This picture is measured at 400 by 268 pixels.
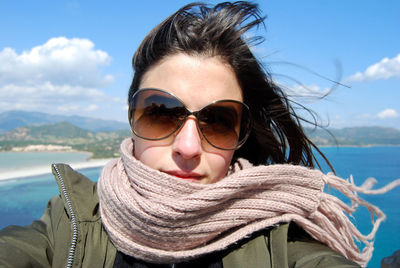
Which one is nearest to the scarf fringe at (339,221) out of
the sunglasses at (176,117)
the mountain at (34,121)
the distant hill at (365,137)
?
the sunglasses at (176,117)

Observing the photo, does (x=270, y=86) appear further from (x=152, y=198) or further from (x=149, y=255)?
(x=149, y=255)

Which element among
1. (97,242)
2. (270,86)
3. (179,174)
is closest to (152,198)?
(179,174)

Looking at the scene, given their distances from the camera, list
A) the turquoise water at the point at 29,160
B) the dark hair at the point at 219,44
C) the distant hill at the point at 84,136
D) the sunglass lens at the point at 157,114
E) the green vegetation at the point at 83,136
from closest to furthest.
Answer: the sunglass lens at the point at 157,114, the dark hair at the point at 219,44, the turquoise water at the point at 29,160, the distant hill at the point at 84,136, the green vegetation at the point at 83,136

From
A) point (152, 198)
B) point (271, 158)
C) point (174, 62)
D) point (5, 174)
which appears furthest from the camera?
point (5, 174)

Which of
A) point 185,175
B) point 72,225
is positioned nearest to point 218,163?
point 185,175

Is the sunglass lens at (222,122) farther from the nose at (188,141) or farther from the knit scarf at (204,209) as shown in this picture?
the knit scarf at (204,209)

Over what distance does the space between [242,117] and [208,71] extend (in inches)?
10.6

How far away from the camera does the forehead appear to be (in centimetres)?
103

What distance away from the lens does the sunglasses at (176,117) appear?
104 centimetres

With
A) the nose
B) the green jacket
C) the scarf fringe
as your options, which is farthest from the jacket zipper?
the scarf fringe

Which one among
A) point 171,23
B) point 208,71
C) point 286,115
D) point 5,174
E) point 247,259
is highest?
point 171,23

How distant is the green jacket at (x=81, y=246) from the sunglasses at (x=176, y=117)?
1.36 ft

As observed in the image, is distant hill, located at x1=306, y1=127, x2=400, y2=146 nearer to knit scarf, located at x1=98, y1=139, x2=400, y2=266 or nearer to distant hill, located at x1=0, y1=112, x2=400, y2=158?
distant hill, located at x1=0, y1=112, x2=400, y2=158

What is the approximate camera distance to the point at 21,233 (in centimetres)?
103
